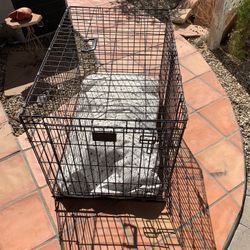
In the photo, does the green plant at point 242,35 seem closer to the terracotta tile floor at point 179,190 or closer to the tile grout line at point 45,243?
the terracotta tile floor at point 179,190

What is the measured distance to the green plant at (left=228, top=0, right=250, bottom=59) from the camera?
3.54m

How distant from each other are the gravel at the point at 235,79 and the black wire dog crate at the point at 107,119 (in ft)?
2.44

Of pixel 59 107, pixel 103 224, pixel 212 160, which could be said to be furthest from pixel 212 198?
pixel 59 107

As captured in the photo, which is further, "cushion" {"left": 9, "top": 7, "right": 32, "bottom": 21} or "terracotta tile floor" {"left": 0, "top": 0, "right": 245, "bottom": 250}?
"cushion" {"left": 9, "top": 7, "right": 32, "bottom": 21}

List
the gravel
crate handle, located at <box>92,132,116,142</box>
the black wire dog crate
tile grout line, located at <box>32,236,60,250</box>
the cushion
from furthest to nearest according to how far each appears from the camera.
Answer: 1. the cushion
2. the gravel
3. tile grout line, located at <box>32,236,60,250</box>
4. the black wire dog crate
5. crate handle, located at <box>92,132,116,142</box>

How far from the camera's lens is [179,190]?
2.51 meters

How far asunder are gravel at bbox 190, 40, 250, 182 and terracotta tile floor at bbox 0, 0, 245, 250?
0.32 feet

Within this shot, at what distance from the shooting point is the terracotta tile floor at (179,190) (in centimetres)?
223

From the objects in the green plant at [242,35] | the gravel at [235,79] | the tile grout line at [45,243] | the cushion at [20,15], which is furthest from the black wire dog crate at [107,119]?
the green plant at [242,35]

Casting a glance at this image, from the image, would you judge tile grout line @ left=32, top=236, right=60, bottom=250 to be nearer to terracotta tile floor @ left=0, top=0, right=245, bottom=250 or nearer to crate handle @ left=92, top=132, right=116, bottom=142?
terracotta tile floor @ left=0, top=0, right=245, bottom=250

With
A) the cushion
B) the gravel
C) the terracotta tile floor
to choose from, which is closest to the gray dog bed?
the terracotta tile floor

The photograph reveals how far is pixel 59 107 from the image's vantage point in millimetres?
3164

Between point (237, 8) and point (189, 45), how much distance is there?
727 millimetres

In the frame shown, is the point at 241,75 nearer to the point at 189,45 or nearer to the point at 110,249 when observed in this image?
the point at 189,45
